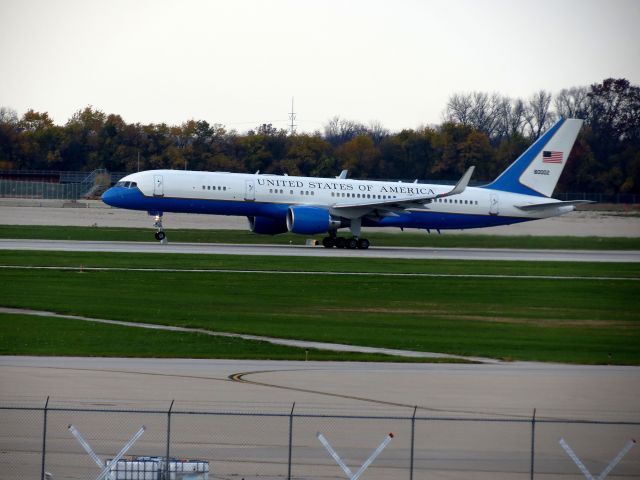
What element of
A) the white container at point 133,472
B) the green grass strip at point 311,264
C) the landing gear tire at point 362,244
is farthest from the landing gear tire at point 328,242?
the white container at point 133,472

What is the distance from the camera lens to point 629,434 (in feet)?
61.9

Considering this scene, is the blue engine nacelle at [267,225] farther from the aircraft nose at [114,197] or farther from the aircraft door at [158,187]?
the aircraft nose at [114,197]

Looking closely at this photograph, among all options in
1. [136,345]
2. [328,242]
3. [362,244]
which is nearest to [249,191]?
[328,242]

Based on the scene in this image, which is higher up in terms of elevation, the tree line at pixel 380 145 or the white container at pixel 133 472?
the tree line at pixel 380 145

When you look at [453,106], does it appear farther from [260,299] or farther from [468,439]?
[468,439]

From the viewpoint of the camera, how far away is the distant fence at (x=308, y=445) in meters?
15.6

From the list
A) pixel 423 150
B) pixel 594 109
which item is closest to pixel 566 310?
pixel 594 109

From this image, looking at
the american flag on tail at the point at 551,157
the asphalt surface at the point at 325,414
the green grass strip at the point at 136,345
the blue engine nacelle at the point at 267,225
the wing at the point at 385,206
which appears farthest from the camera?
the american flag on tail at the point at 551,157

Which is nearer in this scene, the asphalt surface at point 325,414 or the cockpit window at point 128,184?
the asphalt surface at point 325,414

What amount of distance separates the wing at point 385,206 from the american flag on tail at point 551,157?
845 cm

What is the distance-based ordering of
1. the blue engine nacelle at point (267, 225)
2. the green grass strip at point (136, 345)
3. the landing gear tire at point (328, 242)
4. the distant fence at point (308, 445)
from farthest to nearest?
1. the landing gear tire at point (328, 242)
2. the blue engine nacelle at point (267, 225)
3. the green grass strip at point (136, 345)
4. the distant fence at point (308, 445)

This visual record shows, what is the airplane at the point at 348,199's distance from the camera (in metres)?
60.4

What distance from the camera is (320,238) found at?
7150 centimetres

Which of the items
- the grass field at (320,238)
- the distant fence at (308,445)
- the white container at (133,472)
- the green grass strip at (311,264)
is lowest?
the distant fence at (308,445)
